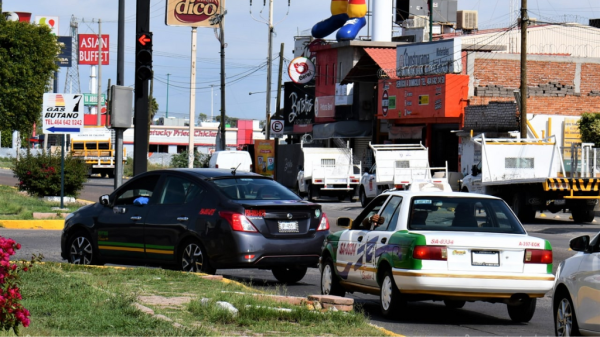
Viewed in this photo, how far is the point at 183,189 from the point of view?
42.3 ft

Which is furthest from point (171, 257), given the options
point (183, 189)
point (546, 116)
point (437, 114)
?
point (437, 114)

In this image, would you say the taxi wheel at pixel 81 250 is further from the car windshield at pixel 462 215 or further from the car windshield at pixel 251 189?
the car windshield at pixel 462 215

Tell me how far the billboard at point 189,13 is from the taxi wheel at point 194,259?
3520 centimetres

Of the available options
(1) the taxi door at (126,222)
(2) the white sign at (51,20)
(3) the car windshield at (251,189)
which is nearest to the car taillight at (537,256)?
(3) the car windshield at (251,189)

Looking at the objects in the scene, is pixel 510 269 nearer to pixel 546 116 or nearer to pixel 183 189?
pixel 183 189

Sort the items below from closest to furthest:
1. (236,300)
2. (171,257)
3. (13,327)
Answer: (13,327) → (236,300) → (171,257)

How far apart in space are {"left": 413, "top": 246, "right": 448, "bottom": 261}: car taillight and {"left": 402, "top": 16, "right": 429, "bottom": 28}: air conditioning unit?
5946 cm

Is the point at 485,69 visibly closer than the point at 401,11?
Yes

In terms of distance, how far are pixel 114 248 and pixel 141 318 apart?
18.1 ft

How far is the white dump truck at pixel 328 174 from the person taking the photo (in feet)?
132

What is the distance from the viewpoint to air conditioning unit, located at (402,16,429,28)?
67981 millimetres

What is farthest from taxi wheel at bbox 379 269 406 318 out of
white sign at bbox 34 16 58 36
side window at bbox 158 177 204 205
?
white sign at bbox 34 16 58 36

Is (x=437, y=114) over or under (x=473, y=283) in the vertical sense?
over

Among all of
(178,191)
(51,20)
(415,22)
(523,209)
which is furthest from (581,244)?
(51,20)
